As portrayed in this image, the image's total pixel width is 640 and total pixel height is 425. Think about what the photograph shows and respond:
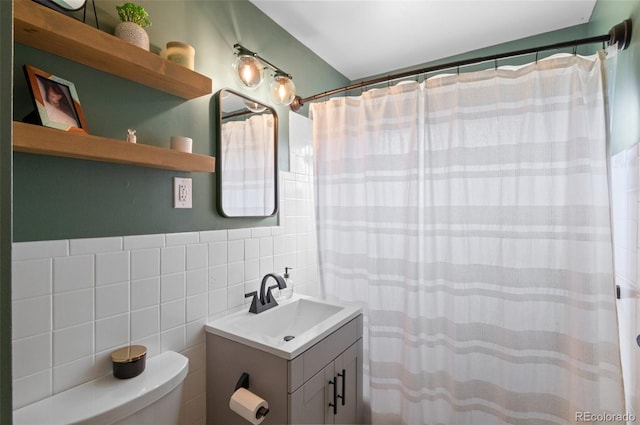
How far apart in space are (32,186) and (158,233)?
41 cm

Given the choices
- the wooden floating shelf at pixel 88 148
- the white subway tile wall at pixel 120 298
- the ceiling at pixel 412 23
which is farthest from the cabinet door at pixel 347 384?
the ceiling at pixel 412 23

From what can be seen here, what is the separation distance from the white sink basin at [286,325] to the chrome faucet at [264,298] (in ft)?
0.08

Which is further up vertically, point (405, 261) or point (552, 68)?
point (552, 68)

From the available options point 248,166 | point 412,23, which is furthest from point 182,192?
point 412,23

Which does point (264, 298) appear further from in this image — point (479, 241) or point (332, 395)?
point (479, 241)

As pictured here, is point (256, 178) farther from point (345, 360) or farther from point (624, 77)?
point (624, 77)

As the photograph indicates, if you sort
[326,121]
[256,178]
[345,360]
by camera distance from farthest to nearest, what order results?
[326,121] → [256,178] → [345,360]

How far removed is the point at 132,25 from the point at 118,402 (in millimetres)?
1238

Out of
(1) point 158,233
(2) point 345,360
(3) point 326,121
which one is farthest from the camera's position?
(3) point 326,121

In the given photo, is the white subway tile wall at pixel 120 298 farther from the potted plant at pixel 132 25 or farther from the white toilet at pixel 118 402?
the potted plant at pixel 132 25

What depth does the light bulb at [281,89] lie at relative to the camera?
5.63 feet

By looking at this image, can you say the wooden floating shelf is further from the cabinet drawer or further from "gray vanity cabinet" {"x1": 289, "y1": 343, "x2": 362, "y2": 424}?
"gray vanity cabinet" {"x1": 289, "y1": 343, "x2": 362, "y2": 424}

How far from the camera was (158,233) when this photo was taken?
1.22m

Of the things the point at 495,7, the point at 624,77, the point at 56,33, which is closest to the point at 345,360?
the point at 56,33
